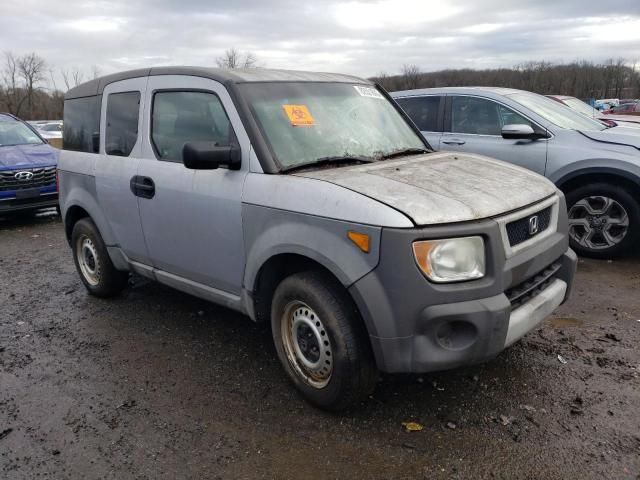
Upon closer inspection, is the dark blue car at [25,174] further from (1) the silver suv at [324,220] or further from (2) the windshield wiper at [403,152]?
(2) the windshield wiper at [403,152]

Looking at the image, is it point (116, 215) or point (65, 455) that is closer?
point (65, 455)

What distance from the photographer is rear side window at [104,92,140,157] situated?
→ 13.6 ft

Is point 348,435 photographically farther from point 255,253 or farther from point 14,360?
point 14,360

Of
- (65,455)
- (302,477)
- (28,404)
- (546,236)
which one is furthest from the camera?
(28,404)

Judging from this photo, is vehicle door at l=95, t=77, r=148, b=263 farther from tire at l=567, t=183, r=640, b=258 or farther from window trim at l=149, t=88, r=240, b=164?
tire at l=567, t=183, r=640, b=258

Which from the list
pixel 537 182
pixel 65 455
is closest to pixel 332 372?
pixel 65 455

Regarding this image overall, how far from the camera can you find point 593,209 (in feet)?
18.8

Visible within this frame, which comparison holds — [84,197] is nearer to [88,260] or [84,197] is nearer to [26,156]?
[88,260]

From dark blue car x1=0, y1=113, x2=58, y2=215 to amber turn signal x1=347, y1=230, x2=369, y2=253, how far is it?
8145 mm

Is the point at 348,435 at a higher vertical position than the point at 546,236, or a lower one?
lower

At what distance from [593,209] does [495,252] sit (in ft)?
12.5

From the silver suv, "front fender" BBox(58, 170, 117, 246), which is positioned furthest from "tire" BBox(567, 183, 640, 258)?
"front fender" BBox(58, 170, 117, 246)

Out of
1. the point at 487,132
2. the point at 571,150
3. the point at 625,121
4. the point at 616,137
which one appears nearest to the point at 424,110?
the point at 487,132

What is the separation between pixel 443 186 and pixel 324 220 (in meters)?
0.70
